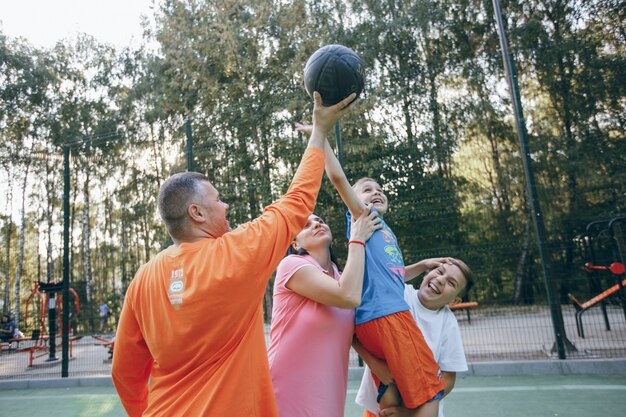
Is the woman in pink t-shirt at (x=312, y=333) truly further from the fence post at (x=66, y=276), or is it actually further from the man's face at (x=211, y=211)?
the fence post at (x=66, y=276)

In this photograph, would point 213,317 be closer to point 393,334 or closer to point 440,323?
point 393,334

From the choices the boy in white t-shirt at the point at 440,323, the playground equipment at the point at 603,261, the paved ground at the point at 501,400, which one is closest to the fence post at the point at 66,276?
the paved ground at the point at 501,400

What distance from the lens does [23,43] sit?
19.2 meters

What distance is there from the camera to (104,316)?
732 cm

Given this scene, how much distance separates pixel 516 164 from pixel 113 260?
699 centimetres

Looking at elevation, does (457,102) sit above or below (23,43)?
below

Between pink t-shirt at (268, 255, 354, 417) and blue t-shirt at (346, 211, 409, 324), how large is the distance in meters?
0.14

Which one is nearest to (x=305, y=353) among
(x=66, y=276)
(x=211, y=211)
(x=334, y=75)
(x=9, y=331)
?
(x=211, y=211)

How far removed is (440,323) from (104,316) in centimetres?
702

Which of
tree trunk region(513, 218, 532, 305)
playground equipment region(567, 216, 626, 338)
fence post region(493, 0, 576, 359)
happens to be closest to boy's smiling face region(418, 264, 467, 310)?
fence post region(493, 0, 576, 359)

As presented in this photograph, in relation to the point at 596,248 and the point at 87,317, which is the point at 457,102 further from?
the point at 87,317

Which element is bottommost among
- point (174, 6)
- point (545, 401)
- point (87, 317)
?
point (545, 401)

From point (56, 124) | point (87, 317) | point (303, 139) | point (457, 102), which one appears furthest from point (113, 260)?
point (56, 124)

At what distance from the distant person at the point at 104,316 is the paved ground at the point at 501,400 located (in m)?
2.05
